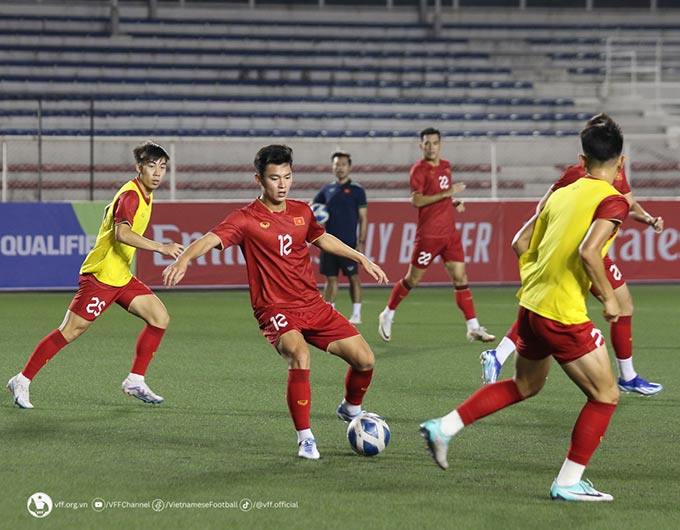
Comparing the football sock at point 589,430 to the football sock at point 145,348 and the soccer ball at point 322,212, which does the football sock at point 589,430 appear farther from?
the soccer ball at point 322,212

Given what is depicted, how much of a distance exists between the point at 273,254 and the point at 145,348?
2.11 meters

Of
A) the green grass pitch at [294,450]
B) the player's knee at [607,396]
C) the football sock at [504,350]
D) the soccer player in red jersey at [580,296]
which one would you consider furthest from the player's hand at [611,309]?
the football sock at [504,350]

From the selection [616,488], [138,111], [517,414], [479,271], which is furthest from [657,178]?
[616,488]

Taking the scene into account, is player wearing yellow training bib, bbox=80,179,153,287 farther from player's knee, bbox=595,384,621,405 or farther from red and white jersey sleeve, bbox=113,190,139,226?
player's knee, bbox=595,384,621,405

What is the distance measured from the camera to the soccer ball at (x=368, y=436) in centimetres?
640

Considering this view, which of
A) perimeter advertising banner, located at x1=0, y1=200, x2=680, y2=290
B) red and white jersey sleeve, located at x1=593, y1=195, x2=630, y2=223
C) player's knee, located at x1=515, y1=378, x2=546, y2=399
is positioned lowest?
perimeter advertising banner, located at x1=0, y1=200, x2=680, y2=290

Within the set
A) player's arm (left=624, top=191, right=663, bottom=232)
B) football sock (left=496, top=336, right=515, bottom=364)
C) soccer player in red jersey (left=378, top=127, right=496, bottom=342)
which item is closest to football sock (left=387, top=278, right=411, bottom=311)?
soccer player in red jersey (left=378, top=127, right=496, bottom=342)

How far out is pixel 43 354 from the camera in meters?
8.27

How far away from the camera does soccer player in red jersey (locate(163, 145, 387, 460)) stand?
258 inches

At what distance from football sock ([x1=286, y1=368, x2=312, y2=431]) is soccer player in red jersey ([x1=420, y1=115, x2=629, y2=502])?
3.17 ft

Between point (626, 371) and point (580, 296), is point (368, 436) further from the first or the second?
point (626, 371)

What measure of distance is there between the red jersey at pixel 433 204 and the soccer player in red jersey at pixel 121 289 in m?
Result: 4.60

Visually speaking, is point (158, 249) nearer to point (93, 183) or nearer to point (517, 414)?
point (517, 414)

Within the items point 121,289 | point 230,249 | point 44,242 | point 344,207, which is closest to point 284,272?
point 121,289
